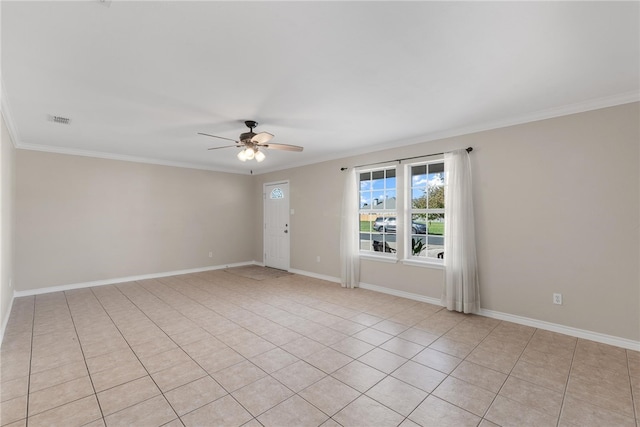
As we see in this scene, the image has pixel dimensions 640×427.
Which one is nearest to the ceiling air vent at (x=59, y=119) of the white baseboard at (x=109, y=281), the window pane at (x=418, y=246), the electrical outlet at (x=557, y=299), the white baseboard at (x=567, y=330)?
the white baseboard at (x=109, y=281)

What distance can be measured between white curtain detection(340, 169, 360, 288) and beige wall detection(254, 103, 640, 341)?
1.29m

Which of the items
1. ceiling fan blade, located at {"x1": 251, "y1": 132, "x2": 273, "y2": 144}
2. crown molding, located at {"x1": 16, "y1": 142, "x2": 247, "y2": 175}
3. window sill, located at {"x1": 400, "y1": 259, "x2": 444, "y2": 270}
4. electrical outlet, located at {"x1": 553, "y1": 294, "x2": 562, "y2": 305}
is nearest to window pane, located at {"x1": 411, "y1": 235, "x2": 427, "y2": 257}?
window sill, located at {"x1": 400, "y1": 259, "x2": 444, "y2": 270}

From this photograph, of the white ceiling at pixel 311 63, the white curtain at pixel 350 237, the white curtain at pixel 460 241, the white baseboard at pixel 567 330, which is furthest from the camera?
the white curtain at pixel 350 237

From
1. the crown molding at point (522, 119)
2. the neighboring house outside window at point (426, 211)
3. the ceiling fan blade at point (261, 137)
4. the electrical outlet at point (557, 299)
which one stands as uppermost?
the crown molding at point (522, 119)

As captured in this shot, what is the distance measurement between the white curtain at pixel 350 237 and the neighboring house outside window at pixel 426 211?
0.95m

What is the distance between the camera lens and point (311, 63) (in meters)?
2.26

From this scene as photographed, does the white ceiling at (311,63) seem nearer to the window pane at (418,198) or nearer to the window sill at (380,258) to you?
the window pane at (418,198)

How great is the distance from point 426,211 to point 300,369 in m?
3.03

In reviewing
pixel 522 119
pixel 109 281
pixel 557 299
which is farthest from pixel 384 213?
pixel 109 281

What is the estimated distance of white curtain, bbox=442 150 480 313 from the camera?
376cm

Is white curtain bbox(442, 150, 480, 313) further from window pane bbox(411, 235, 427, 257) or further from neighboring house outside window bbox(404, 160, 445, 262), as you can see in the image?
window pane bbox(411, 235, 427, 257)

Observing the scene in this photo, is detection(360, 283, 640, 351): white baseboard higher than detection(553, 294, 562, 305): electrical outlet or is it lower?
lower

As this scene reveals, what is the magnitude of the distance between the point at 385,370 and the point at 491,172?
285 centimetres

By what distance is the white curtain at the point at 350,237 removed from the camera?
5.16 meters
